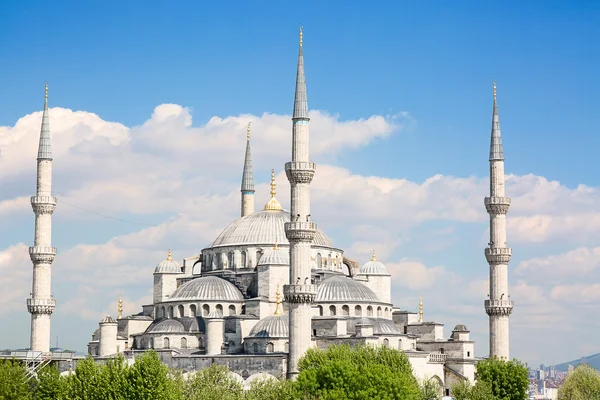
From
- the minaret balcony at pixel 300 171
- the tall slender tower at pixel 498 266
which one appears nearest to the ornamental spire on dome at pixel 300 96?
the minaret balcony at pixel 300 171

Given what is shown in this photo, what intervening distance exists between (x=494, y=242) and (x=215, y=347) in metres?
14.1

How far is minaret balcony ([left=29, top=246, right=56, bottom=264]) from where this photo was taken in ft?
193

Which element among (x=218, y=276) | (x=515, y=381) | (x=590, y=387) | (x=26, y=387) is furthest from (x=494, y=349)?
(x=26, y=387)

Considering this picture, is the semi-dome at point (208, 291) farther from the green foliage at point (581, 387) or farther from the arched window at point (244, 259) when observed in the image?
the green foliage at point (581, 387)

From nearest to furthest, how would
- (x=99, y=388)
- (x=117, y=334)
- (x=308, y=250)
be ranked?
(x=99, y=388)
(x=308, y=250)
(x=117, y=334)

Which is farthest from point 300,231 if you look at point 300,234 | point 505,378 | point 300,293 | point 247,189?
point 247,189

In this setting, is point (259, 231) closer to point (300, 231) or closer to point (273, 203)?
point (273, 203)

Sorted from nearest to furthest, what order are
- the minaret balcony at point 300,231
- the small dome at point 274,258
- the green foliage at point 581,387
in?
the minaret balcony at point 300,231 < the small dome at point 274,258 < the green foliage at point 581,387

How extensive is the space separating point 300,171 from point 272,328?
8.48 metres

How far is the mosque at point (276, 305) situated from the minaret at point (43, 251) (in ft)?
0.17

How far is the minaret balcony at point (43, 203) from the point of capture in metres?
59.2

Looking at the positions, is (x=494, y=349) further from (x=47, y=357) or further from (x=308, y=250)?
(x=47, y=357)

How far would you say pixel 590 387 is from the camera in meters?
67.2

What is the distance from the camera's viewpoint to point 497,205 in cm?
6081
